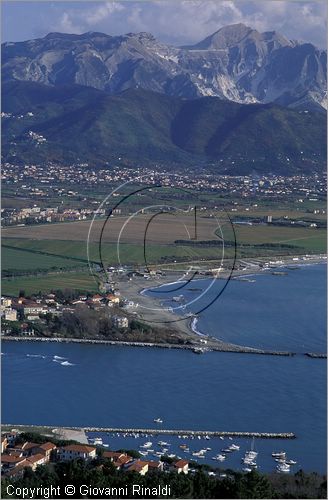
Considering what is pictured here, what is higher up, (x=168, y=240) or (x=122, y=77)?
(x=122, y=77)

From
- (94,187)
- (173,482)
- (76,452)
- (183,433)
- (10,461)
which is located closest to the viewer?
(173,482)

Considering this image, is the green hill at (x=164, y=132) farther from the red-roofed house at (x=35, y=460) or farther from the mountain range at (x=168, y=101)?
the red-roofed house at (x=35, y=460)

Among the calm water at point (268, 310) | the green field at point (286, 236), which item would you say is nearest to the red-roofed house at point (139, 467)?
the calm water at point (268, 310)

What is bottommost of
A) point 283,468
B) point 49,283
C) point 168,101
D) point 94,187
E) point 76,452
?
point 283,468

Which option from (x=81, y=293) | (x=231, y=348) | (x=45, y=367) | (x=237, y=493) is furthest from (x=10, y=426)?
(x=81, y=293)

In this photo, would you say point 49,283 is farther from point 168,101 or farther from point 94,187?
point 168,101

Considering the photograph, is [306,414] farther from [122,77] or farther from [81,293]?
[122,77]

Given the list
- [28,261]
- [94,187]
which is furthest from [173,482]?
[94,187]
